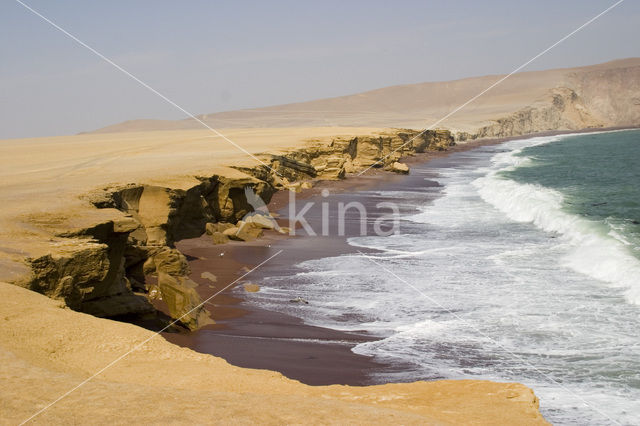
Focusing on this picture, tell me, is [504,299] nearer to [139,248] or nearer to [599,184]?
[139,248]

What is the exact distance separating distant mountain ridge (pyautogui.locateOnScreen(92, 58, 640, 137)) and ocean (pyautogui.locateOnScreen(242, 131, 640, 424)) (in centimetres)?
7303

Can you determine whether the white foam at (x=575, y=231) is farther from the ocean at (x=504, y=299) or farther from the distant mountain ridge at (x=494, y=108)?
the distant mountain ridge at (x=494, y=108)

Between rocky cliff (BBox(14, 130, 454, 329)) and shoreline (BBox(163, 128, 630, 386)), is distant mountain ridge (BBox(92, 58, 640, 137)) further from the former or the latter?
shoreline (BBox(163, 128, 630, 386))

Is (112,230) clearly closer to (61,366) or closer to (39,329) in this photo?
(39,329)

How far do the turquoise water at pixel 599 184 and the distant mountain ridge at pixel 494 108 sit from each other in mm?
41935

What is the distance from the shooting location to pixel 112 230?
9859mm

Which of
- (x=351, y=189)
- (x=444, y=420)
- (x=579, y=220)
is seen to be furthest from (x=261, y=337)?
(x=351, y=189)

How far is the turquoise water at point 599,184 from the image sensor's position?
2029 centimetres

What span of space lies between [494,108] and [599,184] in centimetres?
10368

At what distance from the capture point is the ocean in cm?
836

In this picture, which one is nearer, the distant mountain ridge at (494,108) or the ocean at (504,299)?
the ocean at (504,299)

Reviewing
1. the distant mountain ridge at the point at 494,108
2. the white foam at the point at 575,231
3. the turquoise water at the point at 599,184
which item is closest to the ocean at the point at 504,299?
the white foam at the point at 575,231

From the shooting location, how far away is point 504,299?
11773mm

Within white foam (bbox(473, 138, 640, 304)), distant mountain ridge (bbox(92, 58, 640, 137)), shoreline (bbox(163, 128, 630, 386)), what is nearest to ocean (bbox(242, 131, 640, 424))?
white foam (bbox(473, 138, 640, 304))
